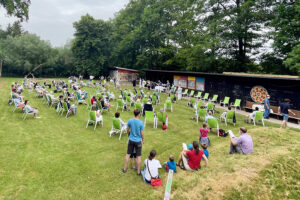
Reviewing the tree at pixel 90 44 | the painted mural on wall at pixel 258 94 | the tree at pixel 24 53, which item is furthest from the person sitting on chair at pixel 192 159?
the tree at pixel 24 53

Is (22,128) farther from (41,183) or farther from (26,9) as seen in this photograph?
(26,9)

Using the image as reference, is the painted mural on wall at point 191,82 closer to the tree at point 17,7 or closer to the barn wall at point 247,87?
the barn wall at point 247,87

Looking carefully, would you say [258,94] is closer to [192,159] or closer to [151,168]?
[192,159]

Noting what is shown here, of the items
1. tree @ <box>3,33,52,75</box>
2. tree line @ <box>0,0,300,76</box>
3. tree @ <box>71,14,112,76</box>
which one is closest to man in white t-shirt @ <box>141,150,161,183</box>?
tree line @ <box>0,0,300,76</box>

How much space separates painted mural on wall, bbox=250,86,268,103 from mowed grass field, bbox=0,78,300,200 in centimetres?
672

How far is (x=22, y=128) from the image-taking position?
27.8 ft

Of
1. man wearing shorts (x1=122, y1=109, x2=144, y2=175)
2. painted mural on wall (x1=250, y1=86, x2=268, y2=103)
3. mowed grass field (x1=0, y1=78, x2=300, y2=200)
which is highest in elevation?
→ painted mural on wall (x1=250, y1=86, x2=268, y2=103)

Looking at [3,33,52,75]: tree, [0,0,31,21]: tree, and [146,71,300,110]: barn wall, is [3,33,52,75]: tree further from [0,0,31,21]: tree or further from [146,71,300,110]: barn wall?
[146,71,300,110]: barn wall

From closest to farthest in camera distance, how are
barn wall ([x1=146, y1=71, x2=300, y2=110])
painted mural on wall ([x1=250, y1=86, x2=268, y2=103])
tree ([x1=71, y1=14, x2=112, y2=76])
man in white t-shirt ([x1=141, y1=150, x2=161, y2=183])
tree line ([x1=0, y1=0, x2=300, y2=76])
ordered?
man in white t-shirt ([x1=141, y1=150, x2=161, y2=183]), barn wall ([x1=146, y1=71, x2=300, y2=110]), painted mural on wall ([x1=250, y1=86, x2=268, y2=103]), tree line ([x1=0, y1=0, x2=300, y2=76]), tree ([x1=71, y1=14, x2=112, y2=76])

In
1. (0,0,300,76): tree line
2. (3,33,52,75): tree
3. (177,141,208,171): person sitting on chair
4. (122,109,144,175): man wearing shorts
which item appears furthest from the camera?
(3,33,52,75): tree

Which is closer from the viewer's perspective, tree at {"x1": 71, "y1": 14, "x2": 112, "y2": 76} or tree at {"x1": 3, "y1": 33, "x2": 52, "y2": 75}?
tree at {"x1": 3, "y1": 33, "x2": 52, "y2": 75}

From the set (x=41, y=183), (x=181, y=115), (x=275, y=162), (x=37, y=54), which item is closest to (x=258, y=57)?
(x=181, y=115)

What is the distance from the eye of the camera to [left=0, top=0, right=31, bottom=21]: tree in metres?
15.4

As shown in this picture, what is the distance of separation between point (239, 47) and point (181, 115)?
1725 centimetres
